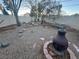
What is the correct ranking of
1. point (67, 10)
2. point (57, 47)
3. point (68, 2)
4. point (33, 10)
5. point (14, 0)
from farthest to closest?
point (33, 10) < point (67, 10) < point (68, 2) < point (14, 0) < point (57, 47)

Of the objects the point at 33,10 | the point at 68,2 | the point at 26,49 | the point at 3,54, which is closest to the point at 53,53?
the point at 26,49

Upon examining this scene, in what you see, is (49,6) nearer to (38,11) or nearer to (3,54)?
(38,11)

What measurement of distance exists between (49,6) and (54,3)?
890 mm

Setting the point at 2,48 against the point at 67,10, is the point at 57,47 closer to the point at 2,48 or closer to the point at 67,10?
the point at 2,48

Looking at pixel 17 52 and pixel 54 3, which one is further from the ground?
pixel 54 3

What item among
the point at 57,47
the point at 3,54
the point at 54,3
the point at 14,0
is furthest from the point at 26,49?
the point at 54,3

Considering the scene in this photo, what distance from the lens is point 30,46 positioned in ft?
18.3

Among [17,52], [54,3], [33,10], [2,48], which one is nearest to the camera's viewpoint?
[17,52]

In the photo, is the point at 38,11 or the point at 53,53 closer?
the point at 53,53

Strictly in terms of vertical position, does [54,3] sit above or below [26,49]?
above

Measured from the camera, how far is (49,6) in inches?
706

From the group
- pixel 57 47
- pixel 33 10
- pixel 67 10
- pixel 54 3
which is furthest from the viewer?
pixel 33 10

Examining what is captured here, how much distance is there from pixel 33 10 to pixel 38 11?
4.28ft

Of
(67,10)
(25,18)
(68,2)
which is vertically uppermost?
(68,2)
